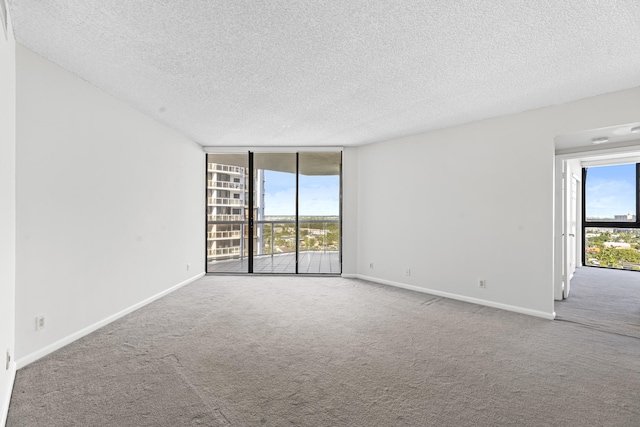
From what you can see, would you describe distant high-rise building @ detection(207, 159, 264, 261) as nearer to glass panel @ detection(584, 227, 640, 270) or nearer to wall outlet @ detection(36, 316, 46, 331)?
wall outlet @ detection(36, 316, 46, 331)

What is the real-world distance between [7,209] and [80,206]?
945mm

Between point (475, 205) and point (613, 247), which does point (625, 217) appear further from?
point (475, 205)

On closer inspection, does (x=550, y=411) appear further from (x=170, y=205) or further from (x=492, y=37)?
(x=170, y=205)

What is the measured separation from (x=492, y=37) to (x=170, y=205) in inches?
163


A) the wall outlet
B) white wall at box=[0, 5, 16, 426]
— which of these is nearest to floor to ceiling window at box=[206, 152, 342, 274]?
the wall outlet

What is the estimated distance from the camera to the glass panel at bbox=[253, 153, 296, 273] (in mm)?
6473

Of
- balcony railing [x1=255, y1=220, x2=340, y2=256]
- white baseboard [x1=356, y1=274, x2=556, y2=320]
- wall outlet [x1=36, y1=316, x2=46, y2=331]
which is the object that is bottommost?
white baseboard [x1=356, y1=274, x2=556, y2=320]

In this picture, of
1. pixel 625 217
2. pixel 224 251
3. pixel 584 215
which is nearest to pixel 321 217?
pixel 224 251

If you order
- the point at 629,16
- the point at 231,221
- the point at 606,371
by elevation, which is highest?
the point at 629,16

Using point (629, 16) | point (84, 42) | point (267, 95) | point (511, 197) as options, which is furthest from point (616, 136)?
point (84, 42)

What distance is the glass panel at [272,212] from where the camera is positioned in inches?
255

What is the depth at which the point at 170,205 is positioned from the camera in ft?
13.9

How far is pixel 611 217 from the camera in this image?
20.4 feet

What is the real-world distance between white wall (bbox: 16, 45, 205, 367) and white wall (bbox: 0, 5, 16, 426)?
22 centimetres
